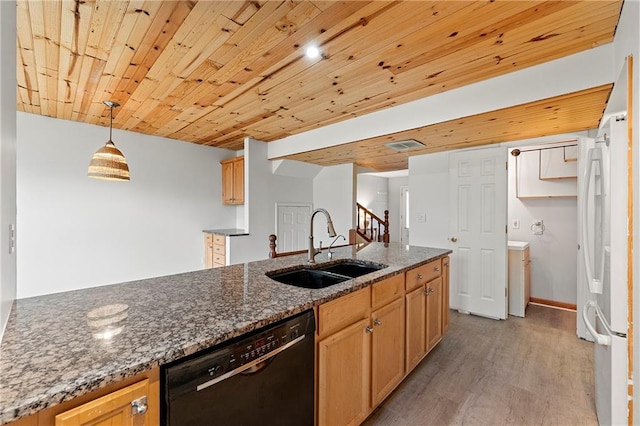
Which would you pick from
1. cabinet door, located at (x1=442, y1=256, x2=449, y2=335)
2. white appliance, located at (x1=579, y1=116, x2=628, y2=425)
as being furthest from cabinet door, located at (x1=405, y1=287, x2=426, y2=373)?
white appliance, located at (x1=579, y1=116, x2=628, y2=425)

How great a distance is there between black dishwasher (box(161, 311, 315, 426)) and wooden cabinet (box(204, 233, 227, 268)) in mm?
2893

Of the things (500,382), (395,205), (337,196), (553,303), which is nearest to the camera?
(500,382)

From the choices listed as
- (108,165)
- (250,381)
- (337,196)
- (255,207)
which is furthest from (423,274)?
(337,196)

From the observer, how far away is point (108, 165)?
2516 mm

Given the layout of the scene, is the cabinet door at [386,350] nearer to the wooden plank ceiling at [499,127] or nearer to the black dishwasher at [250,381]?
the black dishwasher at [250,381]

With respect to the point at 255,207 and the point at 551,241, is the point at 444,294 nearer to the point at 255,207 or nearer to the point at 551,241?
the point at 551,241

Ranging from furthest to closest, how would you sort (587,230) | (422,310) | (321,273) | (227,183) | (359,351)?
(227,183), (422,310), (321,273), (359,351), (587,230)

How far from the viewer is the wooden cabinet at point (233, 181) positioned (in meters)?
4.33

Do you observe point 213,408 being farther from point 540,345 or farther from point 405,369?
point 540,345

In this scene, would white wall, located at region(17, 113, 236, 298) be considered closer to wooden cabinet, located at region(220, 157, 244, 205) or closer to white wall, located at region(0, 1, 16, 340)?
wooden cabinet, located at region(220, 157, 244, 205)

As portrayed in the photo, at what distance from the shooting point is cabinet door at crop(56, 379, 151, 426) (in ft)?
2.21

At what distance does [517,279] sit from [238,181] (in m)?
4.04

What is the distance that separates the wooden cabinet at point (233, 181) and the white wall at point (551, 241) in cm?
Answer: 400

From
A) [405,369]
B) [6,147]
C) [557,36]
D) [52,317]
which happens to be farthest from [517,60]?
[52,317]
